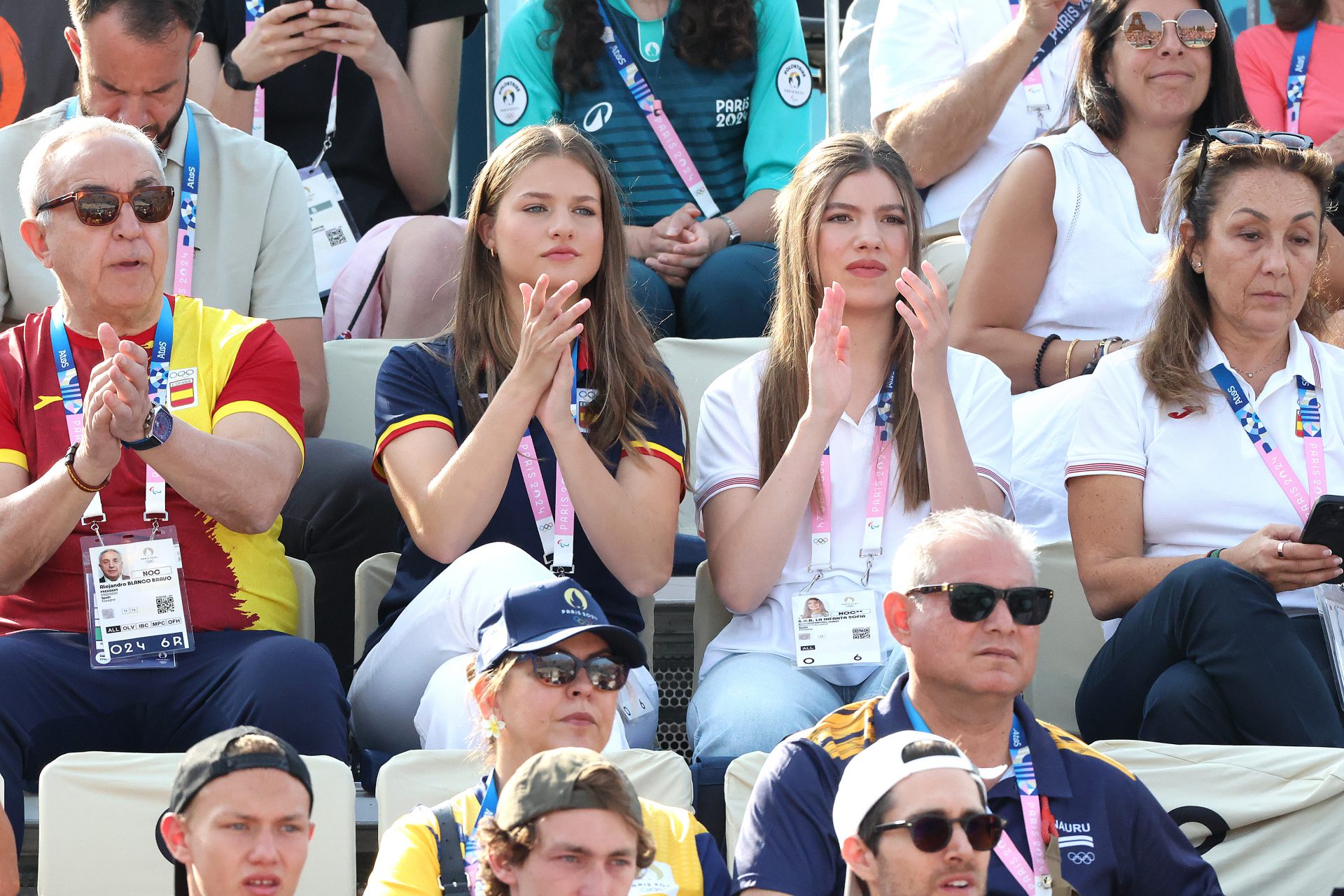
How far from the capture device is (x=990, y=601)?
9.64ft

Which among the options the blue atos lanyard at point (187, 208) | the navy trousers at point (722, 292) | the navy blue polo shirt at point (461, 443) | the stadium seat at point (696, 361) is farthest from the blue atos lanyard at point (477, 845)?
the navy trousers at point (722, 292)

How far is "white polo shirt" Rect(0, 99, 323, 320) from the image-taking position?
4.31m

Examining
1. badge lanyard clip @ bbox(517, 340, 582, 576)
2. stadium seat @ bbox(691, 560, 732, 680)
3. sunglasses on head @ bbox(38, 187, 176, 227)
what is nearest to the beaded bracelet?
stadium seat @ bbox(691, 560, 732, 680)

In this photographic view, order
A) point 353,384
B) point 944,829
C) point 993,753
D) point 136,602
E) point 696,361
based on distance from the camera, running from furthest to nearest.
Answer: point 696,361 → point 353,384 → point 136,602 → point 993,753 → point 944,829

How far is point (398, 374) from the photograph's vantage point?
12.7ft

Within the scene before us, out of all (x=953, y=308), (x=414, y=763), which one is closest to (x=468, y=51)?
(x=953, y=308)

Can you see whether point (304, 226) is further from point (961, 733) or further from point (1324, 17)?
point (1324, 17)

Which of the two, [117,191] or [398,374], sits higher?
[117,191]

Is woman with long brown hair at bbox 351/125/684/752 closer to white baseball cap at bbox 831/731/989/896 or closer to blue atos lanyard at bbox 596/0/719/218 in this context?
white baseball cap at bbox 831/731/989/896

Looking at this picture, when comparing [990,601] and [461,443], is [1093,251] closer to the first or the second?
[461,443]

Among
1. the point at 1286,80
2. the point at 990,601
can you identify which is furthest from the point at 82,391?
the point at 1286,80

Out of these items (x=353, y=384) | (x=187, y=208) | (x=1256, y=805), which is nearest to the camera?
(x=1256, y=805)

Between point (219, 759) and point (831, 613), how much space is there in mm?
1543

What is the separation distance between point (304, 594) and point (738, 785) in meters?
1.21
